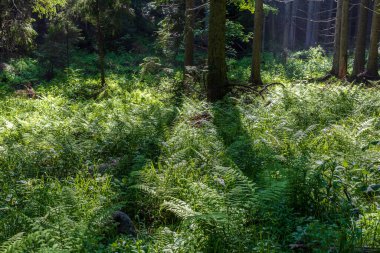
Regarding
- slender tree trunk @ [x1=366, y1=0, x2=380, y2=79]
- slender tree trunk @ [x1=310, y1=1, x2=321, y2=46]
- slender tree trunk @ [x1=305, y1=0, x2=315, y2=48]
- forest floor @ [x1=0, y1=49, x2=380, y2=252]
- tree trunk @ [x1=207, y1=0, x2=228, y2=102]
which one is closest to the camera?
A: forest floor @ [x1=0, y1=49, x2=380, y2=252]

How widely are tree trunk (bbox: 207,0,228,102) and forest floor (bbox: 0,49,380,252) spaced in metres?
0.88

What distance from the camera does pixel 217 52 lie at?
9688 mm

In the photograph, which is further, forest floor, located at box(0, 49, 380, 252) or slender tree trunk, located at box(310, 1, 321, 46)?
slender tree trunk, located at box(310, 1, 321, 46)

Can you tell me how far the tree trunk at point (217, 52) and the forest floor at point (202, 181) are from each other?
34.7 inches

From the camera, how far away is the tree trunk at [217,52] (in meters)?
9.49

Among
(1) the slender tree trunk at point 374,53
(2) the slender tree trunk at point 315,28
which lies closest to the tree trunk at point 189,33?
(1) the slender tree trunk at point 374,53

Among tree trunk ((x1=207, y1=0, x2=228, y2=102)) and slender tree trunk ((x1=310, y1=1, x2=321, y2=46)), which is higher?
slender tree trunk ((x1=310, y1=1, x2=321, y2=46))

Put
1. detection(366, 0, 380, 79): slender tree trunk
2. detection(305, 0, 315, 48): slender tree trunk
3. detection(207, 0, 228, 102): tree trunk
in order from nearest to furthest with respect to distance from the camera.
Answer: detection(207, 0, 228, 102): tree trunk < detection(366, 0, 380, 79): slender tree trunk < detection(305, 0, 315, 48): slender tree trunk

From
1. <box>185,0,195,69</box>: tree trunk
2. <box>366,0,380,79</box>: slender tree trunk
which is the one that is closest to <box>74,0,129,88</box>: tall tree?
<box>185,0,195,69</box>: tree trunk

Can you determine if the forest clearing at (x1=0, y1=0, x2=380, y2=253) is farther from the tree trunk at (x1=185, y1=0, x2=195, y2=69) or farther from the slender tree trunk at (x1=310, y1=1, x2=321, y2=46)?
the slender tree trunk at (x1=310, y1=1, x2=321, y2=46)

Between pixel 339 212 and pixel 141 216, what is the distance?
230cm

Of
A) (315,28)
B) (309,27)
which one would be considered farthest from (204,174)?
(309,27)

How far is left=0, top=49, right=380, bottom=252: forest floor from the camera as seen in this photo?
3.41 metres

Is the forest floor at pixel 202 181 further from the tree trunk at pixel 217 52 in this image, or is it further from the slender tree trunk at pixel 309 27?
the slender tree trunk at pixel 309 27
